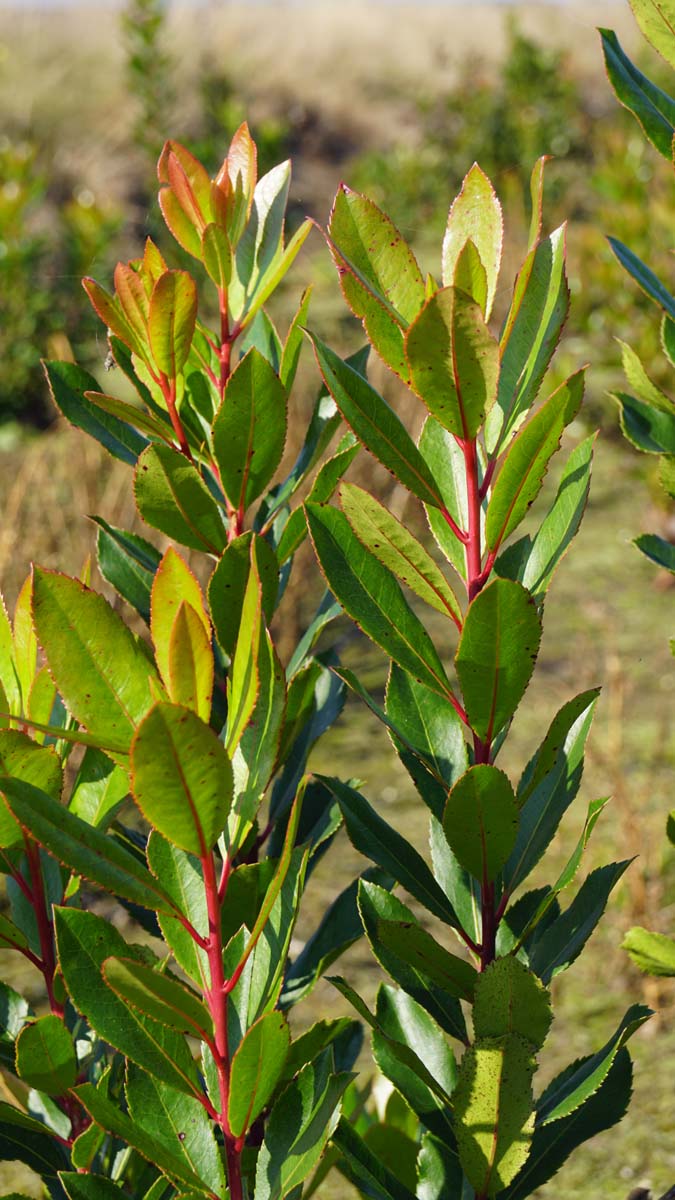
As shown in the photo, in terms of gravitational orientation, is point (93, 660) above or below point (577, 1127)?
above

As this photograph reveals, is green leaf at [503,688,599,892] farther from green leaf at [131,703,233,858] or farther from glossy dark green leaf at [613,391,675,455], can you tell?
glossy dark green leaf at [613,391,675,455]

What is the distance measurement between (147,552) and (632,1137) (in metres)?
1.96

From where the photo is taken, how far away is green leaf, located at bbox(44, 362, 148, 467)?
2.66ft

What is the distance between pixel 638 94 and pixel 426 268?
801 centimetres

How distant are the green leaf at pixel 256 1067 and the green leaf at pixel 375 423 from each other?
11.4 inches

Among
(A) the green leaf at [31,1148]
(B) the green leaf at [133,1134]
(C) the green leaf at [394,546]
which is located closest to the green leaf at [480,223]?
(C) the green leaf at [394,546]

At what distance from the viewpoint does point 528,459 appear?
0.62 metres

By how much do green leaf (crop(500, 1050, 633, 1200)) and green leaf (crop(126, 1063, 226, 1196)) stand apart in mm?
198

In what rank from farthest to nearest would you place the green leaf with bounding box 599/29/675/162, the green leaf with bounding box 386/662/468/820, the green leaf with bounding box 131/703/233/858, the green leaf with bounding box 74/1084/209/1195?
the green leaf with bounding box 599/29/675/162 < the green leaf with bounding box 386/662/468/820 < the green leaf with bounding box 74/1084/209/1195 < the green leaf with bounding box 131/703/233/858

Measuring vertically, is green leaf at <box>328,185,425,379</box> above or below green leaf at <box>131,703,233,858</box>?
above

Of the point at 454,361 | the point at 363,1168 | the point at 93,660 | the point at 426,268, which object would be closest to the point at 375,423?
the point at 454,361

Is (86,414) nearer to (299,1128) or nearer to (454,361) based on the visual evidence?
(454,361)

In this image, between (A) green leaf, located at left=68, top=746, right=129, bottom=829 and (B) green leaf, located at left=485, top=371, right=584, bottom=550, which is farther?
(A) green leaf, located at left=68, top=746, right=129, bottom=829

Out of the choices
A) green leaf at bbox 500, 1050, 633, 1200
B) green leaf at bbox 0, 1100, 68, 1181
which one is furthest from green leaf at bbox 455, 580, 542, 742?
green leaf at bbox 0, 1100, 68, 1181
